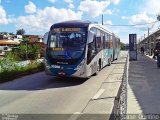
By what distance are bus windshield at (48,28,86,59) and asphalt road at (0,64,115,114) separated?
143 centimetres

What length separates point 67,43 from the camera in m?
16.8

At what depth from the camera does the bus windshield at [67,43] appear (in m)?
16.5

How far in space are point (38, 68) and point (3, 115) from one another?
50.8 feet

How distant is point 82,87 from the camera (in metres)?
15.1

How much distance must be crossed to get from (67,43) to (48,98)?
539 centimetres

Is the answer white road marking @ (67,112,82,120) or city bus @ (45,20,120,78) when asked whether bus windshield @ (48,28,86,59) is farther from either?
white road marking @ (67,112,82,120)

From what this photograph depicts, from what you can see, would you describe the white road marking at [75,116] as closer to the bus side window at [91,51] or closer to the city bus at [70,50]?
the city bus at [70,50]

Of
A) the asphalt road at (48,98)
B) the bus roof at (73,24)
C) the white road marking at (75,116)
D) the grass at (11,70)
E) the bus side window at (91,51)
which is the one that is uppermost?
the bus roof at (73,24)

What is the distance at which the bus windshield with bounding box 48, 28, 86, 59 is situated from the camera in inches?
651

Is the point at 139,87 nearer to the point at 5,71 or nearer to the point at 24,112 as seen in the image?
the point at 24,112

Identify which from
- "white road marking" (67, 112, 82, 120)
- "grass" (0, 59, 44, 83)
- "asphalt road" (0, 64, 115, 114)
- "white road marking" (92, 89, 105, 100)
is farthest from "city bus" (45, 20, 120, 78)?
"white road marking" (67, 112, 82, 120)

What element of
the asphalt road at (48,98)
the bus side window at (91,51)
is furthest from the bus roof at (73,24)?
the asphalt road at (48,98)

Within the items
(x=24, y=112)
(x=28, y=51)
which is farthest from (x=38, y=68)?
(x=28, y=51)

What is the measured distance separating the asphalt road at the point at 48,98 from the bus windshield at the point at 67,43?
1.43 meters
